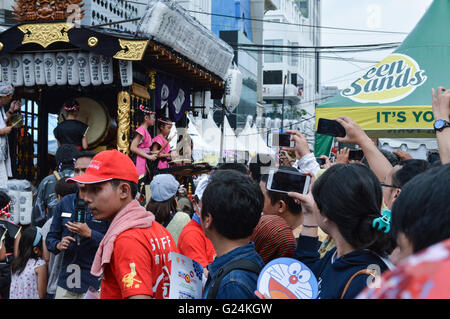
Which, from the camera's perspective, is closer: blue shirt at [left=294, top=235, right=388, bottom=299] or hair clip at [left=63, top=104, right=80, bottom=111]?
blue shirt at [left=294, top=235, right=388, bottom=299]

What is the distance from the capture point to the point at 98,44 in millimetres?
7570

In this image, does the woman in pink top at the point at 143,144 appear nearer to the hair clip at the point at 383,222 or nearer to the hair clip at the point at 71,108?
the hair clip at the point at 71,108

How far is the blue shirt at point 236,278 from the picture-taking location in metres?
1.95

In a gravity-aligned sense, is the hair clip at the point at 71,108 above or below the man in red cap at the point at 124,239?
above

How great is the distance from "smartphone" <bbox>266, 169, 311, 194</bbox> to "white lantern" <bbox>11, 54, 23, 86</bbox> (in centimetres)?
676

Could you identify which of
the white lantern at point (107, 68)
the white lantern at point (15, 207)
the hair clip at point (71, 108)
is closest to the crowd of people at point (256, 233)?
the white lantern at point (15, 207)

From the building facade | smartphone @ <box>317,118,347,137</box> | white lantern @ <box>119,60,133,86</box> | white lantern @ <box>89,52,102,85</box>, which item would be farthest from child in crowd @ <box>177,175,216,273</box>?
the building facade

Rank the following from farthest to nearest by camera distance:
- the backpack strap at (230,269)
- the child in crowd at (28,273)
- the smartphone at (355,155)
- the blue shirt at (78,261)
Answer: the smartphone at (355,155) → the child in crowd at (28,273) → the blue shirt at (78,261) → the backpack strap at (230,269)

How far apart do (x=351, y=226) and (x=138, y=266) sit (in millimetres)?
1195

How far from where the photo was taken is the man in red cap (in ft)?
8.37

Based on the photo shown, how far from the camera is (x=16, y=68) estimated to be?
8.16 m

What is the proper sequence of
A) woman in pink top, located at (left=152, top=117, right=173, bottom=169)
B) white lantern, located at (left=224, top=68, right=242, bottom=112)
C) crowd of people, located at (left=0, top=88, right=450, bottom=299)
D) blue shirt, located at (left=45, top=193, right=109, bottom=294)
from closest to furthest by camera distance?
1. crowd of people, located at (left=0, top=88, right=450, bottom=299)
2. blue shirt, located at (left=45, top=193, right=109, bottom=294)
3. woman in pink top, located at (left=152, top=117, right=173, bottom=169)
4. white lantern, located at (left=224, top=68, right=242, bottom=112)

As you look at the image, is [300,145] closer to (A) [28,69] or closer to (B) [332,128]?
(B) [332,128]

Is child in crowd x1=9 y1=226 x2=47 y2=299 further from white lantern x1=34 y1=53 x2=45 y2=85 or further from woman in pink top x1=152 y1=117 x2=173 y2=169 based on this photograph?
woman in pink top x1=152 y1=117 x2=173 y2=169
